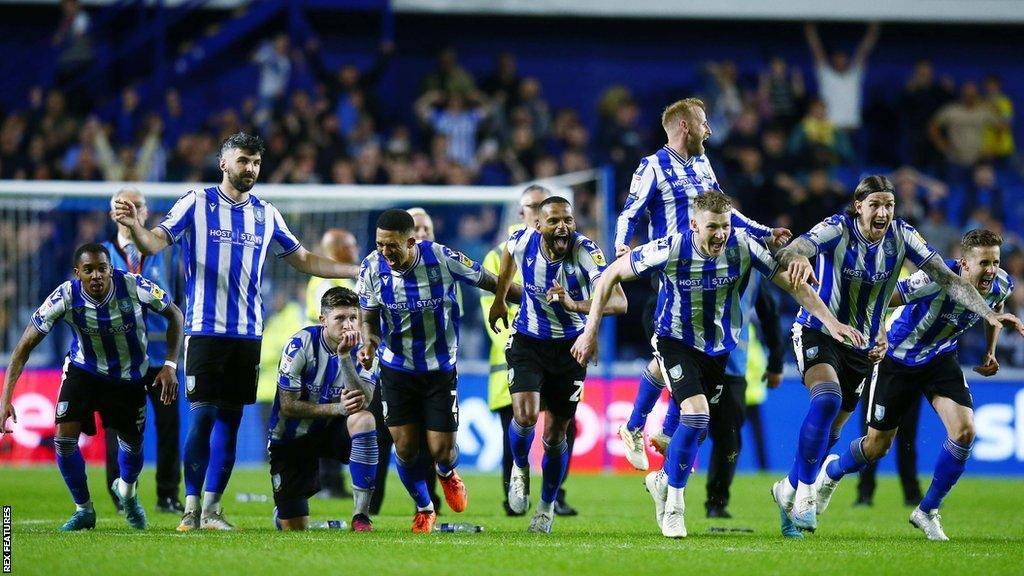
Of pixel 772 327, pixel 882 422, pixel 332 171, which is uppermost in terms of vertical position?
pixel 332 171

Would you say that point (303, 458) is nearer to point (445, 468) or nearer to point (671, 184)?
point (445, 468)

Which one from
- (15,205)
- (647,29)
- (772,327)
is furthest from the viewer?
(647,29)

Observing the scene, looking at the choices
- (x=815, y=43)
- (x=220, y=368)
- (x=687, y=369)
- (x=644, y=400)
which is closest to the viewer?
(x=687, y=369)

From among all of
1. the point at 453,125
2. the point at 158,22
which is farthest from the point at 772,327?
the point at 158,22

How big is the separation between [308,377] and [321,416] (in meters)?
0.28

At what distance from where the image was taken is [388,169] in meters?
18.8

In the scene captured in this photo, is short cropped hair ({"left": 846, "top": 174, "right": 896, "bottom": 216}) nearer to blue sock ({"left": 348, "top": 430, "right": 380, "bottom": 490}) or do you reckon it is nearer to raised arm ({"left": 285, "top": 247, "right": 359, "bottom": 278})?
raised arm ({"left": 285, "top": 247, "right": 359, "bottom": 278})

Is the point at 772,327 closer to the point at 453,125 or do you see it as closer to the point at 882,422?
the point at 882,422

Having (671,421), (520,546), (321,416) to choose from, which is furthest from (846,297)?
(321,416)

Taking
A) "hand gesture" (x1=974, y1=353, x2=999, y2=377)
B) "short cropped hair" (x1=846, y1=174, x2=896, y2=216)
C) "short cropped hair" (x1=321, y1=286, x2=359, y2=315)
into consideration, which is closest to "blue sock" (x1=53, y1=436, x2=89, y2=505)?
"short cropped hair" (x1=321, y1=286, x2=359, y2=315)

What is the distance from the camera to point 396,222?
9125 mm

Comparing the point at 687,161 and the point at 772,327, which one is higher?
the point at 687,161

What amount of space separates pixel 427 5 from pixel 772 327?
40.8 feet

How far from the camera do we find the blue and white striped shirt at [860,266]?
9234 mm
